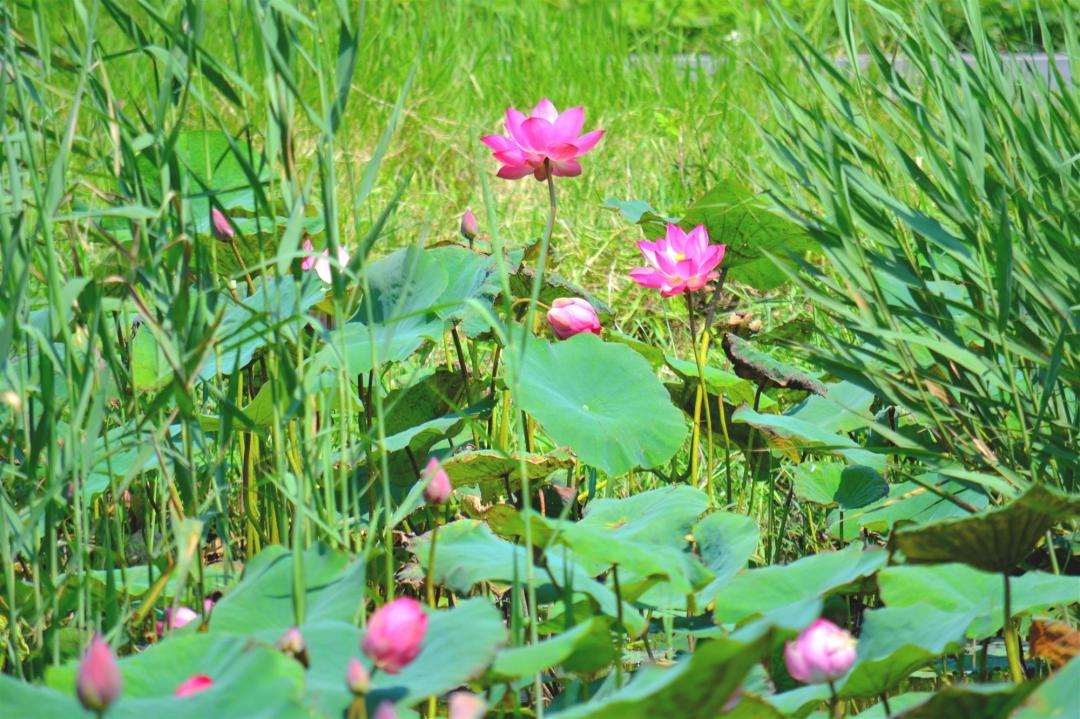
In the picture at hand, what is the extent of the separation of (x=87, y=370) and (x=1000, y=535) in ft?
1.98

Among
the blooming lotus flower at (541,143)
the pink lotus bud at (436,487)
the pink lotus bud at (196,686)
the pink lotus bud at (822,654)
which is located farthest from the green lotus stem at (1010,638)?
the blooming lotus flower at (541,143)

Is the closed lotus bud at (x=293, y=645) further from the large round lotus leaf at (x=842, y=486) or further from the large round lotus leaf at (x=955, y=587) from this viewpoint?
the large round lotus leaf at (x=842, y=486)

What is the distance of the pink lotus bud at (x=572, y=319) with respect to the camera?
136 cm

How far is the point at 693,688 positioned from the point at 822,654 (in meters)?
0.09

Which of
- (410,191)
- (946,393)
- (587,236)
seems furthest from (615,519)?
(410,191)

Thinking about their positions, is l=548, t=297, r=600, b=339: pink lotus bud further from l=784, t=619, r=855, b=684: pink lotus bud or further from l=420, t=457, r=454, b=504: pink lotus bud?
l=784, t=619, r=855, b=684: pink lotus bud

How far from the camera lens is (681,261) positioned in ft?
4.57

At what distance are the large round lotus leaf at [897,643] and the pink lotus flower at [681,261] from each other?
570 mm

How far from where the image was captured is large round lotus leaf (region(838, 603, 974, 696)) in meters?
0.79

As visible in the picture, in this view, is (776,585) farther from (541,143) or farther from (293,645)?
(541,143)

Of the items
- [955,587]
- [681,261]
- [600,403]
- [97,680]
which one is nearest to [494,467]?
[600,403]

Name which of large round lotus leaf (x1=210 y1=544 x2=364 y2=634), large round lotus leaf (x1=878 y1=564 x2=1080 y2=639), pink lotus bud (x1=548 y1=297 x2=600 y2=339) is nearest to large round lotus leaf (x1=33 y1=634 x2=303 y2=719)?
large round lotus leaf (x1=210 y1=544 x2=364 y2=634)

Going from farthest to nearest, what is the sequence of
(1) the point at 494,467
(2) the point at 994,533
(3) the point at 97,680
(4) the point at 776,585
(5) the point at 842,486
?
(5) the point at 842,486, (1) the point at 494,467, (4) the point at 776,585, (2) the point at 994,533, (3) the point at 97,680

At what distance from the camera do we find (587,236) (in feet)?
8.75
